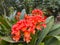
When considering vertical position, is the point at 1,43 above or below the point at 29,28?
below

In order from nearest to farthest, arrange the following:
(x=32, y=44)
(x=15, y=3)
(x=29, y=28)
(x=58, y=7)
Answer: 1. (x=29, y=28)
2. (x=32, y=44)
3. (x=15, y=3)
4. (x=58, y=7)

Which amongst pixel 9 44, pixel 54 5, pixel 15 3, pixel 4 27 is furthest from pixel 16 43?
pixel 54 5

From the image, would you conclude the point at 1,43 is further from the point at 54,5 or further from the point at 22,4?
the point at 54,5

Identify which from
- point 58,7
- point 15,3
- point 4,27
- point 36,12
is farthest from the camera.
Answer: point 58,7

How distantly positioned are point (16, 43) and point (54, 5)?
3.24 metres

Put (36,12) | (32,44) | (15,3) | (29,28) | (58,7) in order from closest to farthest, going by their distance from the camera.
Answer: (29,28) → (32,44) → (36,12) → (15,3) → (58,7)

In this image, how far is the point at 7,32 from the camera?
3613 mm

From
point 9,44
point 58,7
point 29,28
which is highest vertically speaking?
point 29,28

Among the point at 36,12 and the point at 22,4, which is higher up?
the point at 36,12

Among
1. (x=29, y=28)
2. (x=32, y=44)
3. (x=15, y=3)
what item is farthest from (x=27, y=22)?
(x=15, y=3)

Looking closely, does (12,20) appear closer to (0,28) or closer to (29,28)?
(0,28)

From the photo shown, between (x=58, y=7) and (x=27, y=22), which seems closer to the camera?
(x=27, y=22)

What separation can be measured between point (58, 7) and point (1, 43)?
3.39m

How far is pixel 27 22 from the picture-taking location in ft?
10.3
